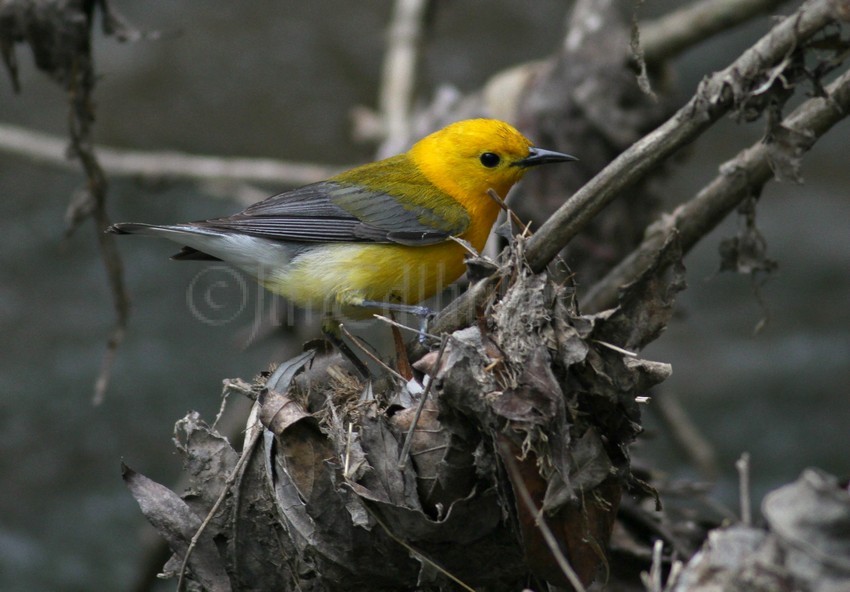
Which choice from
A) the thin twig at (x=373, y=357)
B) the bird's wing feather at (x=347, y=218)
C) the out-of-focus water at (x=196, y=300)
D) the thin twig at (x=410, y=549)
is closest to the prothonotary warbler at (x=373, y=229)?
the bird's wing feather at (x=347, y=218)

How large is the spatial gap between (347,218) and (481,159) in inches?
29.2

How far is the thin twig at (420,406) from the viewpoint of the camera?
3.02 m

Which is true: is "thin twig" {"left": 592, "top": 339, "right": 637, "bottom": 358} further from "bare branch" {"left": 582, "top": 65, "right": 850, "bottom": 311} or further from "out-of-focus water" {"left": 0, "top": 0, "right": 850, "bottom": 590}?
"out-of-focus water" {"left": 0, "top": 0, "right": 850, "bottom": 590}

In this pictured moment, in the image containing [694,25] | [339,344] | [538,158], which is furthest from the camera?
[694,25]

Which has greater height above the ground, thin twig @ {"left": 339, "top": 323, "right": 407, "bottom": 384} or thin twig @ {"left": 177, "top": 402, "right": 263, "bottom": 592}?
thin twig @ {"left": 339, "top": 323, "right": 407, "bottom": 384}

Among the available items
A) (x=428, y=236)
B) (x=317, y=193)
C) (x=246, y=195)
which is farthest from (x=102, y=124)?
(x=428, y=236)

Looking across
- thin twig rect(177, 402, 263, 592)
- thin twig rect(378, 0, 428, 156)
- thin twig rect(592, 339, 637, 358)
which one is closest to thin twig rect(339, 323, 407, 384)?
thin twig rect(177, 402, 263, 592)

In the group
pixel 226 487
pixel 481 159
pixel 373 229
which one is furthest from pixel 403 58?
pixel 226 487

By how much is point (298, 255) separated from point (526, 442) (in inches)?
87.4

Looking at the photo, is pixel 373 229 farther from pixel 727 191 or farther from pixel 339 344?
pixel 727 191

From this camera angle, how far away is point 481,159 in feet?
16.7

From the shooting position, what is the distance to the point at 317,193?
5.11 meters

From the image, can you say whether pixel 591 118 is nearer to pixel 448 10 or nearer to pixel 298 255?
pixel 298 255

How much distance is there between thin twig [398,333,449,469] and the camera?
119 inches
